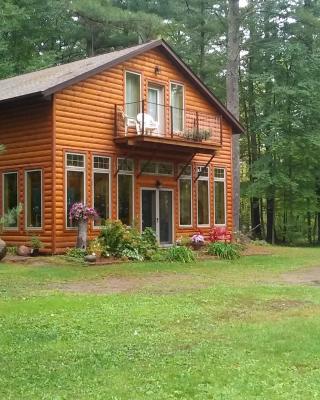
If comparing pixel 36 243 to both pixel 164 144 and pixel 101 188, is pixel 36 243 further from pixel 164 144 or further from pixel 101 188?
pixel 164 144

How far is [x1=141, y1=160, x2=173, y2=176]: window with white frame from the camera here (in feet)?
66.7

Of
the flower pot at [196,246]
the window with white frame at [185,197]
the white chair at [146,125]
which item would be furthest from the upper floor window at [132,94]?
the flower pot at [196,246]

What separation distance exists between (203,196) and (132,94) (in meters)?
4.85

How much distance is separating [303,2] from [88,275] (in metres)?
24.6

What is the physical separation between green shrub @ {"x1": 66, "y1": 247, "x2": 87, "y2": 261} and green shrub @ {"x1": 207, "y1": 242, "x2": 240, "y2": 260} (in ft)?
14.3

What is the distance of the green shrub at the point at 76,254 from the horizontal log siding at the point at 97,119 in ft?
1.81

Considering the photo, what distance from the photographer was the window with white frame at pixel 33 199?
58.7ft

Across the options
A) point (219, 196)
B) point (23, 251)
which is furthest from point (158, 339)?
point (219, 196)

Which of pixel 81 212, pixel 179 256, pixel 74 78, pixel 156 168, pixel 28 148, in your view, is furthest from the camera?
pixel 156 168

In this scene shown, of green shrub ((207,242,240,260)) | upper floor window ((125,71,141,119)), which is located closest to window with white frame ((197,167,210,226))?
green shrub ((207,242,240,260))

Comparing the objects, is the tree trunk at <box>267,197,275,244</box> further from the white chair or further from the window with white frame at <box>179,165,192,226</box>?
the white chair

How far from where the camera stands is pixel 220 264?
1680 cm

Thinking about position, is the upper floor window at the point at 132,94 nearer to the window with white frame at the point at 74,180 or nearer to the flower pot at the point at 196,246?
the window with white frame at the point at 74,180

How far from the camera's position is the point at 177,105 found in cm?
2225
